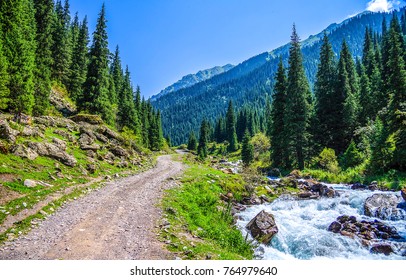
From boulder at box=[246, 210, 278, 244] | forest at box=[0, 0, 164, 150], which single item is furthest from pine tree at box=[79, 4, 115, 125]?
boulder at box=[246, 210, 278, 244]

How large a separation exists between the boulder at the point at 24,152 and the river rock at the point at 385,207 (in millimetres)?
23275

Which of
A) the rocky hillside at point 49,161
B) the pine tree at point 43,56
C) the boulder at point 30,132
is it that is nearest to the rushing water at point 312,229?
the rocky hillside at point 49,161

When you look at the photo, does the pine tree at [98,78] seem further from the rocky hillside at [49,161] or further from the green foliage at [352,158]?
the green foliage at [352,158]

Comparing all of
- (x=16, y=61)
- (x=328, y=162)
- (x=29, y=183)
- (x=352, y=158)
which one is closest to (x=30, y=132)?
(x=29, y=183)

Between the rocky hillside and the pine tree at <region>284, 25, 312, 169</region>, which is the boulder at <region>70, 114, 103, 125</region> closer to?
the rocky hillside

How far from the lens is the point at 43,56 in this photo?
40.6 m

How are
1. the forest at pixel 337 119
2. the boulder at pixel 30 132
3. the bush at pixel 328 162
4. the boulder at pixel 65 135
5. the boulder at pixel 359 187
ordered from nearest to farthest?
the boulder at pixel 30 132 < the boulder at pixel 65 135 < the boulder at pixel 359 187 < the forest at pixel 337 119 < the bush at pixel 328 162

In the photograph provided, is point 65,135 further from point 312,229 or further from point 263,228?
point 312,229

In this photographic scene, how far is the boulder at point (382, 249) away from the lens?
42.8ft

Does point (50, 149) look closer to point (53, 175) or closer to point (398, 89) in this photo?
point (53, 175)

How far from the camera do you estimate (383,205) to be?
59.2ft

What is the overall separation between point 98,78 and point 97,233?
1371 inches

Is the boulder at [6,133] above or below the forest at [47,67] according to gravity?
below

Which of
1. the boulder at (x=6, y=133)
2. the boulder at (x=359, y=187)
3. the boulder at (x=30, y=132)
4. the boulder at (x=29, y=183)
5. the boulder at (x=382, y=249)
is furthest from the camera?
the boulder at (x=359, y=187)
